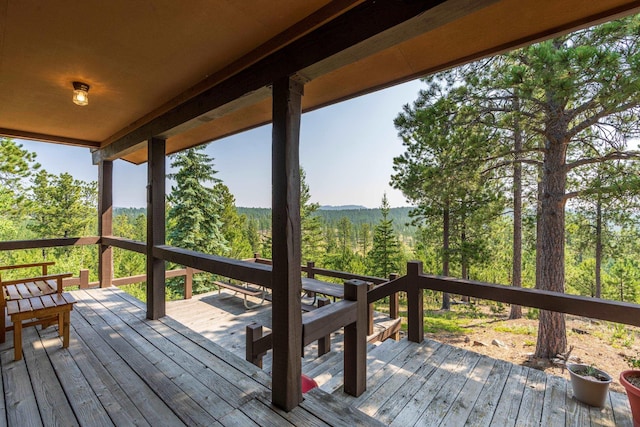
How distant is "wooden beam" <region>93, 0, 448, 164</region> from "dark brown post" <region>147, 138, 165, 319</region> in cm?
75

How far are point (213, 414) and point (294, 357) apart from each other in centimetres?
55

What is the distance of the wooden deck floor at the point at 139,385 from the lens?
5.31 feet

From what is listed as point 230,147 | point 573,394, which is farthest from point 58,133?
point 230,147

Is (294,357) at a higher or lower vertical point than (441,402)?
higher

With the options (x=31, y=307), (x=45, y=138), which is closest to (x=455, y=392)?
(x=31, y=307)

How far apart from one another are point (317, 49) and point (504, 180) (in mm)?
8100

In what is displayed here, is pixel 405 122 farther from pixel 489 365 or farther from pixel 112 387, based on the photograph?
pixel 112 387

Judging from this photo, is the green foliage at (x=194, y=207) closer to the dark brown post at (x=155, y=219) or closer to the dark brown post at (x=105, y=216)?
the dark brown post at (x=105, y=216)

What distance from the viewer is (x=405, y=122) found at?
25.3 feet

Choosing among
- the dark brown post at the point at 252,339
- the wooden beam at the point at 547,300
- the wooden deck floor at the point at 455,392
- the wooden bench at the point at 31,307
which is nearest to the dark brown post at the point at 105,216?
the wooden bench at the point at 31,307

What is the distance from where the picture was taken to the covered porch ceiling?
133cm

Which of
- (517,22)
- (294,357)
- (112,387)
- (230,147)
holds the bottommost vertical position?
(112,387)

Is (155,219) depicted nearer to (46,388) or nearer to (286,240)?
A: (46,388)

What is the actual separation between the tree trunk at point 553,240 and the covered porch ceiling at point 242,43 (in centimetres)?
568
